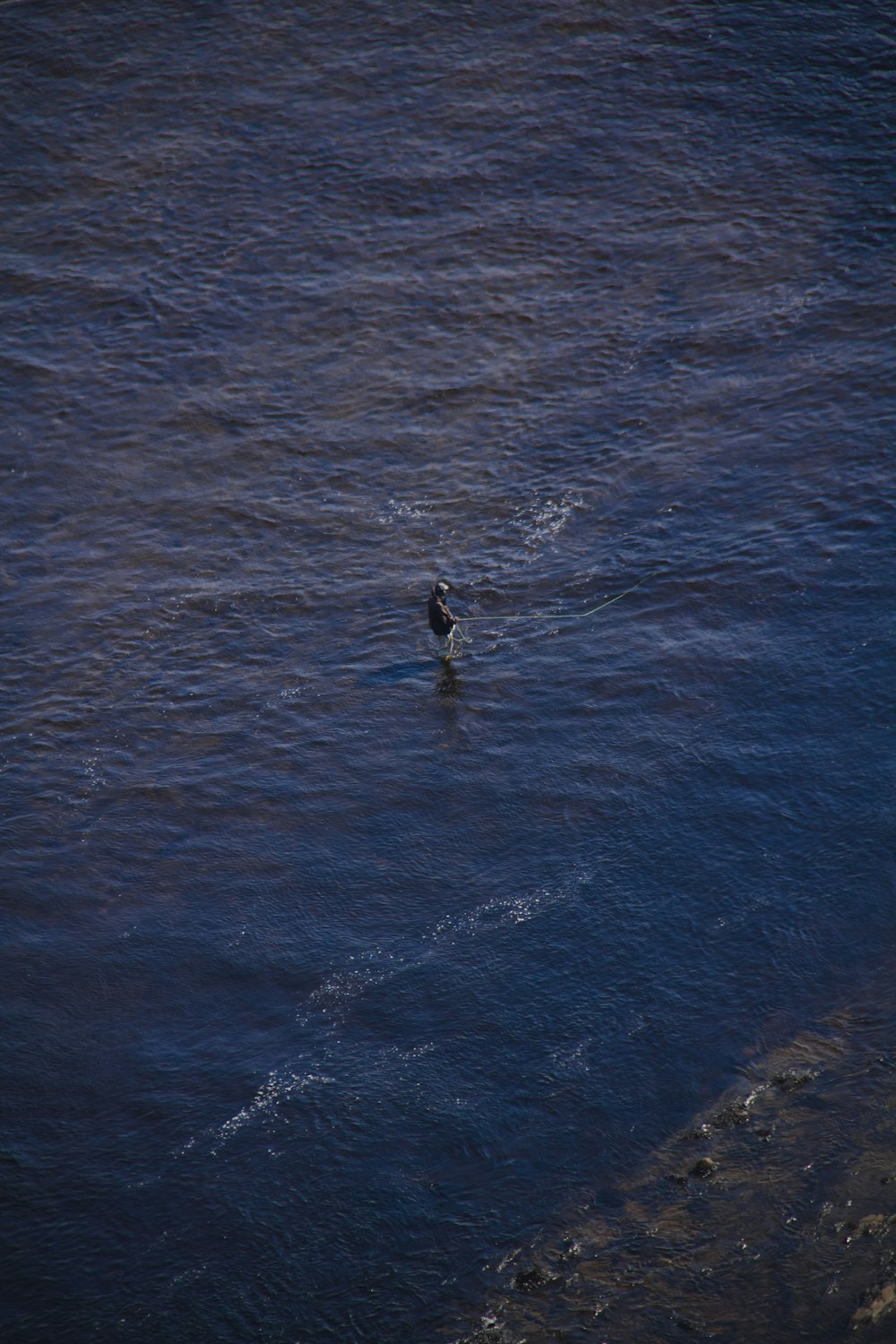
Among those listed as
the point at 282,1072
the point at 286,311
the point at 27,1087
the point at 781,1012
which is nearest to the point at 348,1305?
the point at 282,1072

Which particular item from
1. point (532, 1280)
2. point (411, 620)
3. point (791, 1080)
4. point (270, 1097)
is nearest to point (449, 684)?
point (411, 620)

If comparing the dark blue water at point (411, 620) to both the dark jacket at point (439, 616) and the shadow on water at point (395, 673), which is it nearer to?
the shadow on water at point (395, 673)

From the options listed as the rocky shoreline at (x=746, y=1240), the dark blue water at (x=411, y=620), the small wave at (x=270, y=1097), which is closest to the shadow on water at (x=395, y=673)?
the dark blue water at (x=411, y=620)

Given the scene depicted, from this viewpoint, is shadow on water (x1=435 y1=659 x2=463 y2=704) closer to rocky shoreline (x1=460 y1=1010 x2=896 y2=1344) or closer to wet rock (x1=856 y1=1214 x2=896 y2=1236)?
rocky shoreline (x1=460 y1=1010 x2=896 y2=1344)

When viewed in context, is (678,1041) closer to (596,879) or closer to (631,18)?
(596,879)

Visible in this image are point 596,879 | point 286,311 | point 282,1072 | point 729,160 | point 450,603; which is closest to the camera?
point 282,1072

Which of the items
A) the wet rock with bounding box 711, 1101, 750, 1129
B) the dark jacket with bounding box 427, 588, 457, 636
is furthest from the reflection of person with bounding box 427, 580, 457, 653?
the wet rock with bounding box 711, 1101, 750, 1129

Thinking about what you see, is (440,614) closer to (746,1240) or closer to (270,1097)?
(270,1097)
